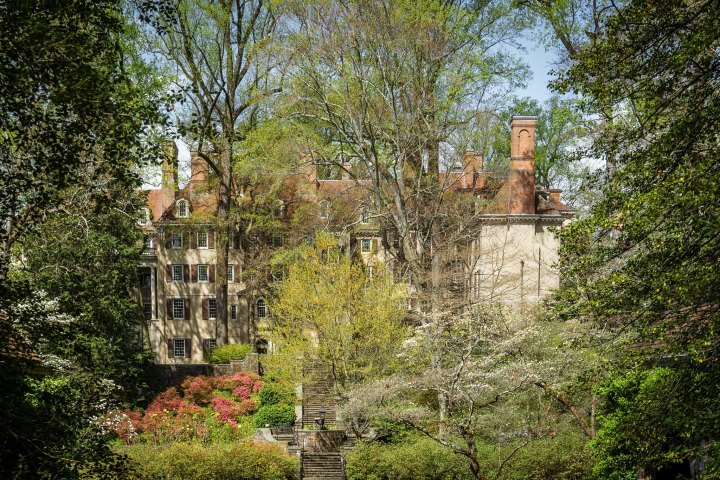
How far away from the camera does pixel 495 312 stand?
946 inches

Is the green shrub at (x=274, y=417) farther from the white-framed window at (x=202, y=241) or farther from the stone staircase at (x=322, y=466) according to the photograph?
the white-framed window at (x=202, y=241)

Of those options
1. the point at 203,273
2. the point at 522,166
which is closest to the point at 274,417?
the point at 522,166

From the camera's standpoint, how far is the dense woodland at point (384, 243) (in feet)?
29.0

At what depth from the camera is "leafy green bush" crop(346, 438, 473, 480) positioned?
21.8m

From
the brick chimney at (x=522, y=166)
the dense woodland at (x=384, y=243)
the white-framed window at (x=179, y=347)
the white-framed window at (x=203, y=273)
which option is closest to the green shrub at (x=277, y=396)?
the dense woodland at (x=384, y=243)

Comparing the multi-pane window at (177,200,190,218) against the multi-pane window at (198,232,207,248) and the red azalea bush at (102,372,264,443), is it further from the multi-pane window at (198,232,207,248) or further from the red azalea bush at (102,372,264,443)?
the red azalea bush at (102,372,264,443)

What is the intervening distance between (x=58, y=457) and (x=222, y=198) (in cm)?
2999

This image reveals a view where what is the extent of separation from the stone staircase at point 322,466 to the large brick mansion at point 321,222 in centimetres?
835

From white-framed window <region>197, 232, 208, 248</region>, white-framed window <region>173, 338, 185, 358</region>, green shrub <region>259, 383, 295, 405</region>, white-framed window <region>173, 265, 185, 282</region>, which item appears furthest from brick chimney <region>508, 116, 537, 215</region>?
white-framed window <region>173, 338, 185, 358</region>

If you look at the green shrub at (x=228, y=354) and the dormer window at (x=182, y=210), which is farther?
the dormer window at (x=182, y=210)

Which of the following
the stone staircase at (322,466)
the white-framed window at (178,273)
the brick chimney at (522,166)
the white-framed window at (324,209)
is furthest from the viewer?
the white-framed window at (178,273)

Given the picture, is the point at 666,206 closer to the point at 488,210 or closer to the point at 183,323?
the point at 488,210

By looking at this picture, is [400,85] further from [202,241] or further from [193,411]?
[202,241]

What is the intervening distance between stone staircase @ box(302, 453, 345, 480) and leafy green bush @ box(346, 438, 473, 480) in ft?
5.60
